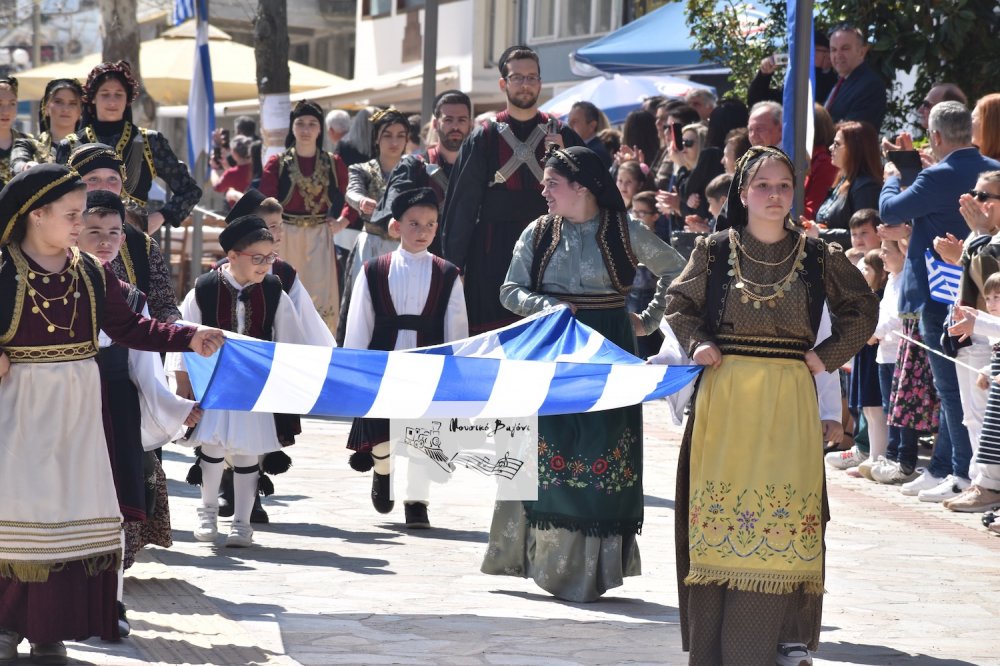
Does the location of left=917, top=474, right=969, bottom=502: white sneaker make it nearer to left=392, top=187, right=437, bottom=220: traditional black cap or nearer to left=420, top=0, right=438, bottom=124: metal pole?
left=392, top=187, right=437, bottom=220: traditional black cap

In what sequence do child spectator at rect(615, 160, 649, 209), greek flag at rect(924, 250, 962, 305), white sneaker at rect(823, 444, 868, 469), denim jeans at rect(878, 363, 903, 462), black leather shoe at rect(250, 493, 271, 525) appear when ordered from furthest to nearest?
1. child spectator at rect(615, 160, 649, 209)
2. white sneaker at rect(823, 444, 868, 469)
3. denim jeans at rect(878, 363, 903, 462)
4. greek flag at rect(924, 250, 962, 305)
5. black leather shoe at rect(250, 493, 271, 525)

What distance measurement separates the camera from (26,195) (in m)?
6.09

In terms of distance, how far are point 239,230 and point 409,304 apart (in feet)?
3.60

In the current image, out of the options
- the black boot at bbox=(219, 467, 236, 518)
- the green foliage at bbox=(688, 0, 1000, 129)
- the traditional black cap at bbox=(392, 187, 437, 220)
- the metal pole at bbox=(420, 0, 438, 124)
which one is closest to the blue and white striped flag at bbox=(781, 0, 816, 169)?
the traditional black cap at bbox=(392, 187, 437, 220)

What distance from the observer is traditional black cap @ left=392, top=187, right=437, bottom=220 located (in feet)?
30.0

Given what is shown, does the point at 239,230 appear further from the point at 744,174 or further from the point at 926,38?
the point at 926,38

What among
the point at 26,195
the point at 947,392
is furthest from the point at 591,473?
the point at 947,392

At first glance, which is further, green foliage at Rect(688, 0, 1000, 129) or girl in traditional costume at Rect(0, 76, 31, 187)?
green foliage at Rect(688, 0, 1000, 129)

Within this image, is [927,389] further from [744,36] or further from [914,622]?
[744,36]

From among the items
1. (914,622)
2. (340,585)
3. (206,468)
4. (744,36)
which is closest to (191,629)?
(340,585)

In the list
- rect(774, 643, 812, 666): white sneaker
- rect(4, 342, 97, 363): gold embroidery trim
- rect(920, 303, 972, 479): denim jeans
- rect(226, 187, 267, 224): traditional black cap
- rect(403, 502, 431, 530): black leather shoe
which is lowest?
rect(403, 502, 431, 530): black leather shoe

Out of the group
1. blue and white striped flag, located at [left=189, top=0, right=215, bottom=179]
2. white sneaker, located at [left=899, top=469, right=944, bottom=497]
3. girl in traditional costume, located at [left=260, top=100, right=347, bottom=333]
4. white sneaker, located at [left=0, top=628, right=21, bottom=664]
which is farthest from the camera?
blue and white striped flag, located at [left=189, top=0, right=215, bottom=179]

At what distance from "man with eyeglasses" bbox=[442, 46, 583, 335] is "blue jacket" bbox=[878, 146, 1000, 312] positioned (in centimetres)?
204

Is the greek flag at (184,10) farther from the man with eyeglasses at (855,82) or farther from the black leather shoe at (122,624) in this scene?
the black leather shoe at (122,624)
